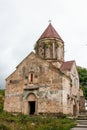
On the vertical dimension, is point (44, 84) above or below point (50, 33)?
below

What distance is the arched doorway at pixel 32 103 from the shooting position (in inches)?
1163

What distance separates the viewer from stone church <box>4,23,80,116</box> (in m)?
28.2

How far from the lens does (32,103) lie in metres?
30.8

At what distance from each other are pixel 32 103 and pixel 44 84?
11.7 ft

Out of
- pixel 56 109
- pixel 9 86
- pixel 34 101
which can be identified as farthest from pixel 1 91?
pixel 56 109

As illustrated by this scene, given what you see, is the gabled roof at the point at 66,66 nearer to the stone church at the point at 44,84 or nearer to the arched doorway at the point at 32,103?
the stone church at the point at 44,84

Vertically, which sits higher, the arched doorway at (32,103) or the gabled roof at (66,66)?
the gabled roof at (66,66)

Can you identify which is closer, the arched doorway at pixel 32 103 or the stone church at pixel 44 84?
the stone church at pixel 44 84

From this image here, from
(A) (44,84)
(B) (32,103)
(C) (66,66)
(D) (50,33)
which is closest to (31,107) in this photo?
(B) (32,103)

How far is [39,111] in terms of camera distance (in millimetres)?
28484

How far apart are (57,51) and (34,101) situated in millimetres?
8525

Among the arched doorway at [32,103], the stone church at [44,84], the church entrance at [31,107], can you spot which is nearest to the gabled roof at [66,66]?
the stone church at [44,84]

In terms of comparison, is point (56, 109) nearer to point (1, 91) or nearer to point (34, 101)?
point (34, 101)

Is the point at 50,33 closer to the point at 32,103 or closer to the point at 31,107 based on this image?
the point at 32,103
